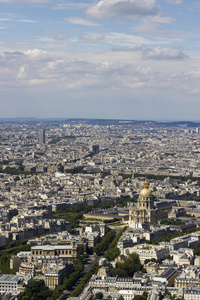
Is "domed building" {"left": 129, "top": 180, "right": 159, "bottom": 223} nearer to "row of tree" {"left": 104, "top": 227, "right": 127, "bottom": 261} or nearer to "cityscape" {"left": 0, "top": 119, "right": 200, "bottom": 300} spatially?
"cityscape" {"left": 0, "top": 119, "right": 200, "bottom": 300}

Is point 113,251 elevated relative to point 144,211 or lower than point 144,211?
lower

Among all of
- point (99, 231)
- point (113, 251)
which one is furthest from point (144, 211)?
point (113, 251)

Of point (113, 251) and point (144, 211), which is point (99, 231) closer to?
point (113, 251)

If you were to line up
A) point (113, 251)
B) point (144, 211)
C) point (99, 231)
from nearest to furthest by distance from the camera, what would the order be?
point (113, 251)
point (99, 231)
point (144, 211)

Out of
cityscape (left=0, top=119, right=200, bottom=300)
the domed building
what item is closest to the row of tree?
cityscape (left=0, top=119, right=200, bottom=300)

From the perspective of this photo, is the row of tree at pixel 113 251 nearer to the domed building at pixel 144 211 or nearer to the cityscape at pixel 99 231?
the cityscape at pixel 99 231

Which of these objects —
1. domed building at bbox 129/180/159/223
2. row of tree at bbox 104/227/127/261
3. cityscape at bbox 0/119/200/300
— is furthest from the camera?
domed building at bbox 129/180/159/223
